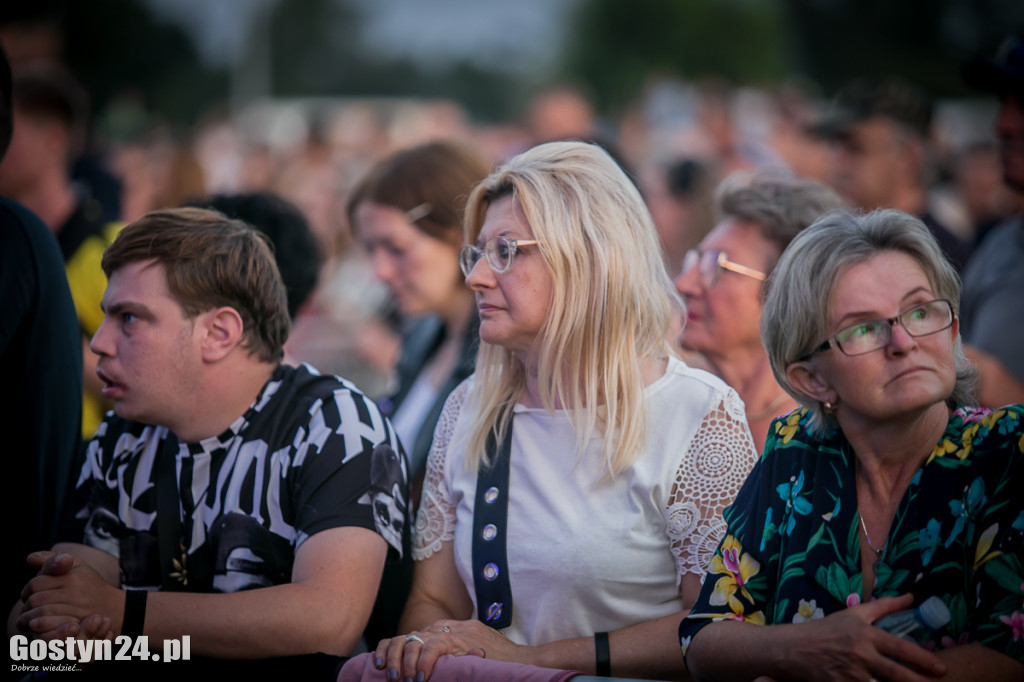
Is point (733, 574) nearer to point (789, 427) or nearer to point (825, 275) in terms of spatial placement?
point (789, 427)

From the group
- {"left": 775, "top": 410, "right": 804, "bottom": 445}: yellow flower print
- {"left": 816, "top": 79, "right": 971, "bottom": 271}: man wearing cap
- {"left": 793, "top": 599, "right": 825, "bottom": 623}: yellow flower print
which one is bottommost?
{"left": 793, "top": 599, "right": 825, "bottom": 623}: yellow flower print

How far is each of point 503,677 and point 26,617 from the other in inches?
46.4

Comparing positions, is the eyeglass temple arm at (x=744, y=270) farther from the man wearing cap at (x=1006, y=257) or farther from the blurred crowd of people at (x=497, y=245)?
the man wearing cap at (x=1006, y=257)

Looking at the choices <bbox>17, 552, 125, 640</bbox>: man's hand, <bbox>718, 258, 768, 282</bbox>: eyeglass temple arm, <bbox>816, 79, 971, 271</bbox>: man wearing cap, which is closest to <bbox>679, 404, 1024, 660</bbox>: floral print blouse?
<bbox>718, 258, 768, 282</bbox>: eyeglass temple arm

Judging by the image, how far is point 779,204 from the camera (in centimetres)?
325

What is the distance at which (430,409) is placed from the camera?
13.0ft

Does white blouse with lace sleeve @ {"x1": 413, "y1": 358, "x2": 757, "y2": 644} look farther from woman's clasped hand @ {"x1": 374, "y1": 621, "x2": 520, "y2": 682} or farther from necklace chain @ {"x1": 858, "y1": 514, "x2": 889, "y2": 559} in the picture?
necklace chain @ {"x1": 858, "y1": 514, "x2": 889, "y2": 559}

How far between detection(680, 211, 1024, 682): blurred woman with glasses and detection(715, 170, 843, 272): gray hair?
0.95m

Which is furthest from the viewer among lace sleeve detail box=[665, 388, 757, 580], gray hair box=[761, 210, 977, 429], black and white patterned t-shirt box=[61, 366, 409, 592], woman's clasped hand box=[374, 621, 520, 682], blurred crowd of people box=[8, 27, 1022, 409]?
blurred crowd of people box=[8, 27, 1022, 409]

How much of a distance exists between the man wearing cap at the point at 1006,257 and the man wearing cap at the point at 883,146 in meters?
0.61

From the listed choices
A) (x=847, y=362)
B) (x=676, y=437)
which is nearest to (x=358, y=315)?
(x=676, y=437)

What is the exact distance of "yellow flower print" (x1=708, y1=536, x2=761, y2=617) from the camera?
2.20m

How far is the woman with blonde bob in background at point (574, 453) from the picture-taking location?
2.53m

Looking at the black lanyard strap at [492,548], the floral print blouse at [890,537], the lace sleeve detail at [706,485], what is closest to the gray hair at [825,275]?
the floral print blouse at [890,537]
